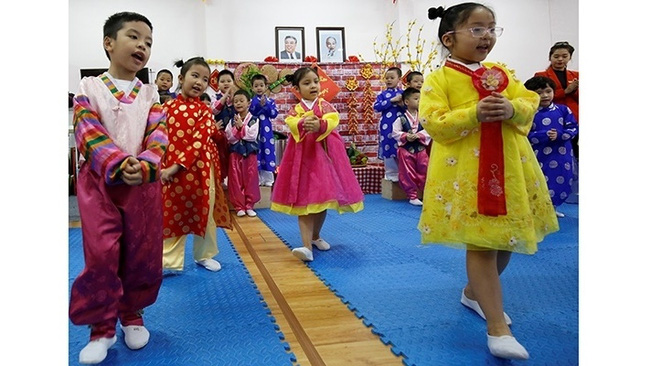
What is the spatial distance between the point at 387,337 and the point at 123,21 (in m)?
1.35

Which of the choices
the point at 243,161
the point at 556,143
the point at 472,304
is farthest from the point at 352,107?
the point at 472,304

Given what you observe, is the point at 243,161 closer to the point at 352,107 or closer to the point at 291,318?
the point at 291,318

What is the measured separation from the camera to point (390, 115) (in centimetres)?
549

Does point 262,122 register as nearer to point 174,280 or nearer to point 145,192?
point 174,280

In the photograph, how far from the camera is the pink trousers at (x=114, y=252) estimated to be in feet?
4.99

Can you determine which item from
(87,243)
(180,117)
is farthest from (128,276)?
(180,117)

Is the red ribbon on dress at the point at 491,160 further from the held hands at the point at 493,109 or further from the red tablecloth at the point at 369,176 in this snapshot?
the red tablecloth at the point at 369,176

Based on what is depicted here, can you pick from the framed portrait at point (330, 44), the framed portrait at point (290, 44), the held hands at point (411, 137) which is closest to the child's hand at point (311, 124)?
the held hands at point (411, 137)

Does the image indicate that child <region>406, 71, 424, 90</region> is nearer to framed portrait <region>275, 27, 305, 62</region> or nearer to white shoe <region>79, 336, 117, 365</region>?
framed portrait <region>275, 27, 305, 62</region>

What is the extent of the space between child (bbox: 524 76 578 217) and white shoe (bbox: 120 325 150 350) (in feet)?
9.99

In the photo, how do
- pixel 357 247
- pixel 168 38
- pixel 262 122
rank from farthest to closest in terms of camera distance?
pixel 168 38 < pixel 262 122 < pixel 357 247

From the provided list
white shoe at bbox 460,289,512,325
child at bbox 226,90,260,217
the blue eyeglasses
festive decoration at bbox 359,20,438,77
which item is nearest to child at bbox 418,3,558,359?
the blue eyeglasses

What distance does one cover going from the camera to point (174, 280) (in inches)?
99.1

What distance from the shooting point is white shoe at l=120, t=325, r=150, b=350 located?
165 cm
